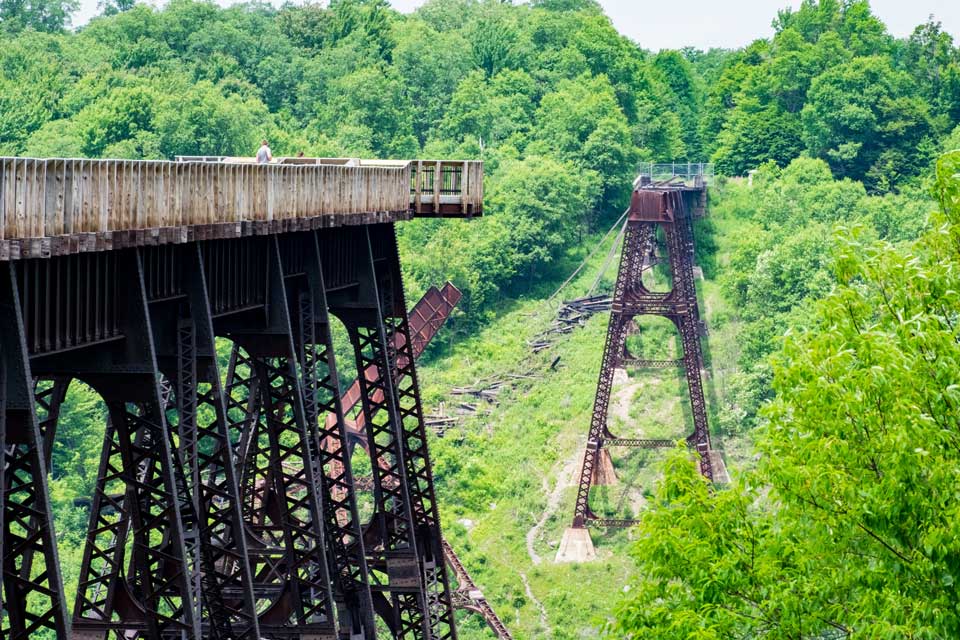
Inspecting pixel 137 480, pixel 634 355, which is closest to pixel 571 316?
pixel 634 355

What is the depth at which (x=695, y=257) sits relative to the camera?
89.1 metres

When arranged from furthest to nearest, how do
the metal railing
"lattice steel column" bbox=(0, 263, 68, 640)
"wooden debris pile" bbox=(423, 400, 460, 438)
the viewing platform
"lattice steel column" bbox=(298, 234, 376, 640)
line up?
the metal railing < "wooden debris pile" bbox=(423, 400, 460, 438) < "lattice steel column" bbox=(298, 234, 376, 640) < the viewing platform < "lattice steel column" bbox=(0, 263, 68, 640)

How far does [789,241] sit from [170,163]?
61.6 metres

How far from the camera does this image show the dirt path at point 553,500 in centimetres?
6312

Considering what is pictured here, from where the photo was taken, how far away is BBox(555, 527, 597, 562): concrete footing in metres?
62.2

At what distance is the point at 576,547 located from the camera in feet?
205

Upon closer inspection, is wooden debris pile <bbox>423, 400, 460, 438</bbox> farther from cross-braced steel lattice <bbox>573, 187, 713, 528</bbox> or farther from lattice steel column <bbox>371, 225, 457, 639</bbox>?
lattice steel column <bbox>371, 225, 457, 639</bbox>

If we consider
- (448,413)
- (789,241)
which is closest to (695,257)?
(789,241)

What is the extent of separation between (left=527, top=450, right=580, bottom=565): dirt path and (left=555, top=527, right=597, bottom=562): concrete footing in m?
0.88

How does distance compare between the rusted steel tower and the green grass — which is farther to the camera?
the rusted steel tower

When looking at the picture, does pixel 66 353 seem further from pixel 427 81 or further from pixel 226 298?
pixel 427 81

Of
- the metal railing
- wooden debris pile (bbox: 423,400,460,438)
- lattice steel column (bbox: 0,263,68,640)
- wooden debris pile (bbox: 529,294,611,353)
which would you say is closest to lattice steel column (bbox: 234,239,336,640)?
lattice steel column (bbox: 0,263,68,640)

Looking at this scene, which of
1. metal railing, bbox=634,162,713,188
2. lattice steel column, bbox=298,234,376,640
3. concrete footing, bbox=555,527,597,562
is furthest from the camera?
metal railing, bbox=634,162,713,188

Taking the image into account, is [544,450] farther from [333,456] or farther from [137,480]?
[137,480]
